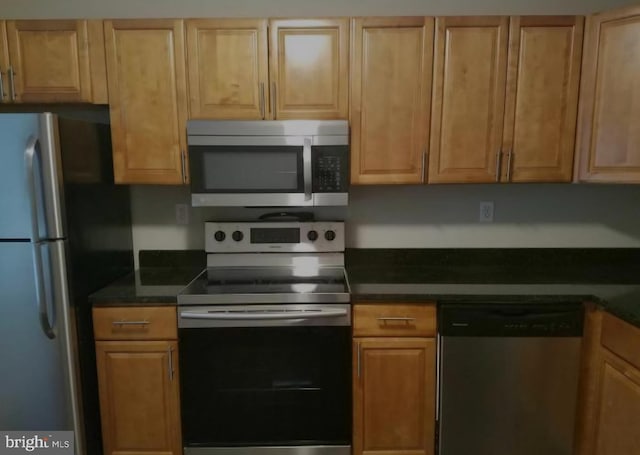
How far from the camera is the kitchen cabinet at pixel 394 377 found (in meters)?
1.72

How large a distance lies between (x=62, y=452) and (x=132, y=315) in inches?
26.2

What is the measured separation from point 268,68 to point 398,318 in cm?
130

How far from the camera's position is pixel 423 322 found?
1.72m

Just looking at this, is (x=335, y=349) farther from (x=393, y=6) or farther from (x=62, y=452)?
(x=393, y=6)

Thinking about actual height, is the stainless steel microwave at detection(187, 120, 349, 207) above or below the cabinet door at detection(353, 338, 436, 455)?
above

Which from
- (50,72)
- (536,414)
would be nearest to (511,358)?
(536,414)

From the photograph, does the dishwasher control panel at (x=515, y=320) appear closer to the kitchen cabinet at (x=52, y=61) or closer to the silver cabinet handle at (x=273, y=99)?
the silver cabinet handle at (x=273, y=99)

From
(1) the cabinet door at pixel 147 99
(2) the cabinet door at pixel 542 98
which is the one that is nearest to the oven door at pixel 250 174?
(1) the cabinet door at pixel 147 99

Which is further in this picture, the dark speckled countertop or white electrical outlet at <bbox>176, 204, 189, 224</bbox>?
white electrical outlet at <bbox>176, 204, 189, 224</bbox>

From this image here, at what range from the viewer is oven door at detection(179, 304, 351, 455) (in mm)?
1711

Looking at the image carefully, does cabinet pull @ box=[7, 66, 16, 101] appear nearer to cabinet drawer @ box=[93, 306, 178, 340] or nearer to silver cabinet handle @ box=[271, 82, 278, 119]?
cabinet drawer @ box=[93, 306, 178, 340]

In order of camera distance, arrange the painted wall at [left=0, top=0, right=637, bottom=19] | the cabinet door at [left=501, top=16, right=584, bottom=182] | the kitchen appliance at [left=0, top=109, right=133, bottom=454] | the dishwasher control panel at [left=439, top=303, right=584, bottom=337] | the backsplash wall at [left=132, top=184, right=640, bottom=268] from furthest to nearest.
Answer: the backsplash wall at [left=132, top=184, right=640, bottom=268]
the painted wall at [left=0, top=0, right=637, bottom=19]
the cabinet door at [left=501, top=16, right=584, bottom=182]
the dishwasher control panel at [left=439, top=303, right=584, bottom=337]
the kitchen appliance at [left=0, top=109, right=133, bottom=454]

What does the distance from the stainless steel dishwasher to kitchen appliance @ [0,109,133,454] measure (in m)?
1.59

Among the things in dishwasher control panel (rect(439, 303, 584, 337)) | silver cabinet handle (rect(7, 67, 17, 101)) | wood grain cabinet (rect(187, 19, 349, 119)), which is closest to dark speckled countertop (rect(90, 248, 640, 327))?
dishwasher control panel (rect(439, 303, 584, 337))
